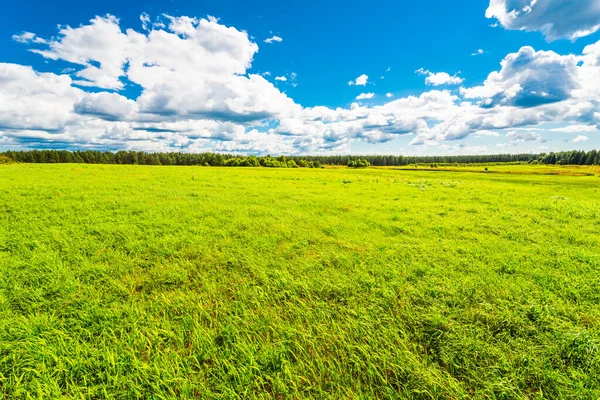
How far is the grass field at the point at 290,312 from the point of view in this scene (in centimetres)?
376

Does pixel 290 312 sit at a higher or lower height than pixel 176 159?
lower

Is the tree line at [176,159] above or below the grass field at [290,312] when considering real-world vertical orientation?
above

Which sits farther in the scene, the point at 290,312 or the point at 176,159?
the point at 176,159

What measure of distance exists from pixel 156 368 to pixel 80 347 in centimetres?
149

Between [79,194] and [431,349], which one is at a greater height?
[79,194]

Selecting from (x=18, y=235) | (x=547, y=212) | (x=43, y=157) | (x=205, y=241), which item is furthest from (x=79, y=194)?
(x=43, y=157)

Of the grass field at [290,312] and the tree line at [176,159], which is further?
the tree line at [176,159]

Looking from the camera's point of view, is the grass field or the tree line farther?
the tree line

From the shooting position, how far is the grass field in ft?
12.3

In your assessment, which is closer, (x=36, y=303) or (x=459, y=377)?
(x=459, y=377)

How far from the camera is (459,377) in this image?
3.90 metres

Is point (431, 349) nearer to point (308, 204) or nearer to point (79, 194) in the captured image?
point (308, 204)

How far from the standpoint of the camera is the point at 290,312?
531cm

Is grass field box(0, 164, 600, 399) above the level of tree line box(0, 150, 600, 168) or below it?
below
